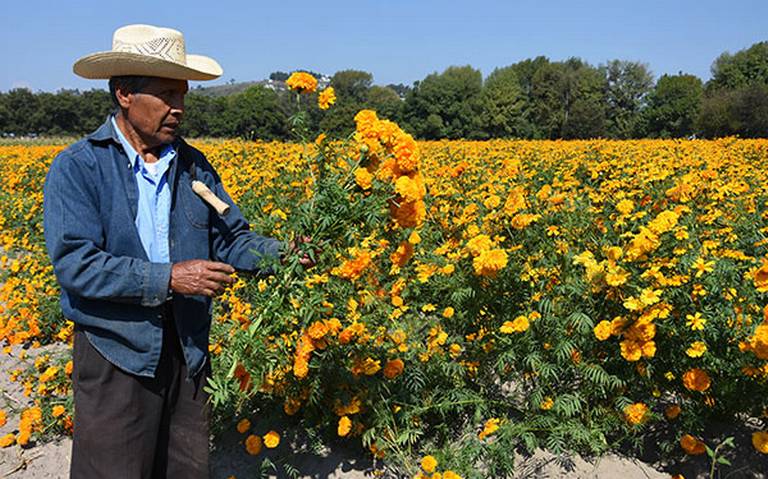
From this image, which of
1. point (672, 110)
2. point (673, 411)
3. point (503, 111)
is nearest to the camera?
point (673, 411)

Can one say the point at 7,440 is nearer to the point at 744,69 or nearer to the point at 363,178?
the point at 363,178

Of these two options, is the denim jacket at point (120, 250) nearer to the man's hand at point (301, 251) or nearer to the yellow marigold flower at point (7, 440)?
the man's hand at point (301, 251)

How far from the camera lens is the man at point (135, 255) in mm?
1723

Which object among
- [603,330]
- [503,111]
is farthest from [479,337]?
[503,111]

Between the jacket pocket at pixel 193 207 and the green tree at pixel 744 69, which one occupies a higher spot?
the green tree at pixel 744 69

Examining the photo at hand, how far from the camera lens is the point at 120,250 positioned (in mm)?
1852

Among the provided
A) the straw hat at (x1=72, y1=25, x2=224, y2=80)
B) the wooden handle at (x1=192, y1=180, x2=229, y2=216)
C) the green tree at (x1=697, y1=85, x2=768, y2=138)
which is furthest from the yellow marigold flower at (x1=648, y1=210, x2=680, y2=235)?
the green tree at (x1=697, y1=85, x2=768, y2=138)

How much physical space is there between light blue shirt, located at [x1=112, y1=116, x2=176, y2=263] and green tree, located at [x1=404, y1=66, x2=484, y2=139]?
164ft

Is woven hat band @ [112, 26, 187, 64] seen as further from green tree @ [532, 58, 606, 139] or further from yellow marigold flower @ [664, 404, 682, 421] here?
green tree @ [532, 58, 606, 139]

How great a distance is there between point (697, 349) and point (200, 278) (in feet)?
7.35

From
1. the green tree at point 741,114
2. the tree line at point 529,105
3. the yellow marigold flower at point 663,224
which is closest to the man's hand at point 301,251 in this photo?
the yellow marigold flower at point 663,224

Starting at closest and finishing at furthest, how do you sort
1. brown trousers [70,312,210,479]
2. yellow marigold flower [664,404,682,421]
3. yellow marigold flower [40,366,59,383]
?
1. brown trousers [70,312,210,479]
2. yellow marigold flower [664,404,682,421]
3. yellow marigold flower [40,366,59,383]

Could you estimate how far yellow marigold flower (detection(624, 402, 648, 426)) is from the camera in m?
2.67

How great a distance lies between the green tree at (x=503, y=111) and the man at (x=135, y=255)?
51986mm
